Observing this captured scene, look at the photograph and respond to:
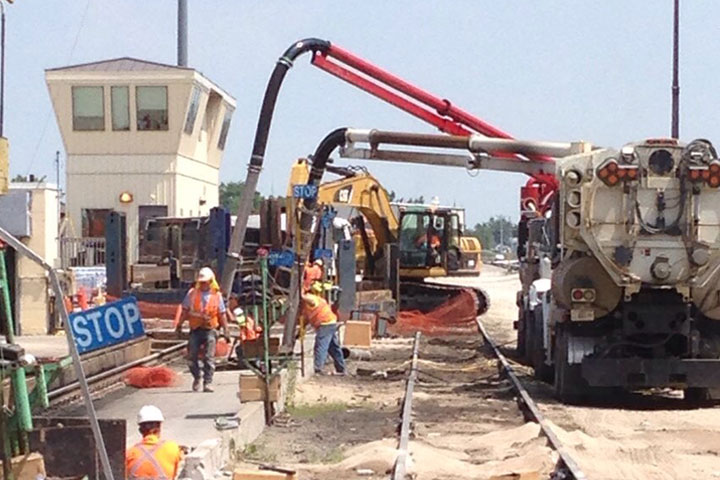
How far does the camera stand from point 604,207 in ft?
58.0

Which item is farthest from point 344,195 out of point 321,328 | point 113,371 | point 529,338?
point 113,371

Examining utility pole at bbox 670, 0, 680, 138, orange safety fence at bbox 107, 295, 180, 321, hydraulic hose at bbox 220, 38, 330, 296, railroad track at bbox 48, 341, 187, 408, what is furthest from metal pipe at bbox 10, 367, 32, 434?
orange safety fence at bbox 107, 295, 180, 321

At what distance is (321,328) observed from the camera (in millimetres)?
21469

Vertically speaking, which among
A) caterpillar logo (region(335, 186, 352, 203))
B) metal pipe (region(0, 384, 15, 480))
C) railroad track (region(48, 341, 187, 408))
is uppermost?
caterpillar logo (region(335, 186, 352, 203))

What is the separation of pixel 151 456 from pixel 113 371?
34.0 feet

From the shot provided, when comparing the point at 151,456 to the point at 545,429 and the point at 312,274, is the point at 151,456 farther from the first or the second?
the point at 312,274

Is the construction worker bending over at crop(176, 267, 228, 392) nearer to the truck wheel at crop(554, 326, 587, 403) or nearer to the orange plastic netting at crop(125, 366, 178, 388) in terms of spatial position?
the orange plastic netting at crop(125, 366, 178, 388)

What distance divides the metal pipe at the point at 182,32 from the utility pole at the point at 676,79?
3403 centimetres

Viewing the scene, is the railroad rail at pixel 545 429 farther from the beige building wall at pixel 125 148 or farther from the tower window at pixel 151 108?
the tower window at pixel 151 108

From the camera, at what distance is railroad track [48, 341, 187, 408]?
17.2m

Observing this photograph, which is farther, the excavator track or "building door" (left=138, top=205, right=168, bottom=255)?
"building door" (left=138, top=205, right=168, bottom=255)

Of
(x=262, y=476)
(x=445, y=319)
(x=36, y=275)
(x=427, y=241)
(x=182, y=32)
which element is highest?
(x=182, y=32)

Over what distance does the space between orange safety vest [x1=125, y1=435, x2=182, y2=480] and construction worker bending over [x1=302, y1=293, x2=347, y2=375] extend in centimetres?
1143

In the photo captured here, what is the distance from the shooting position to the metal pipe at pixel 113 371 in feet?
56.6
